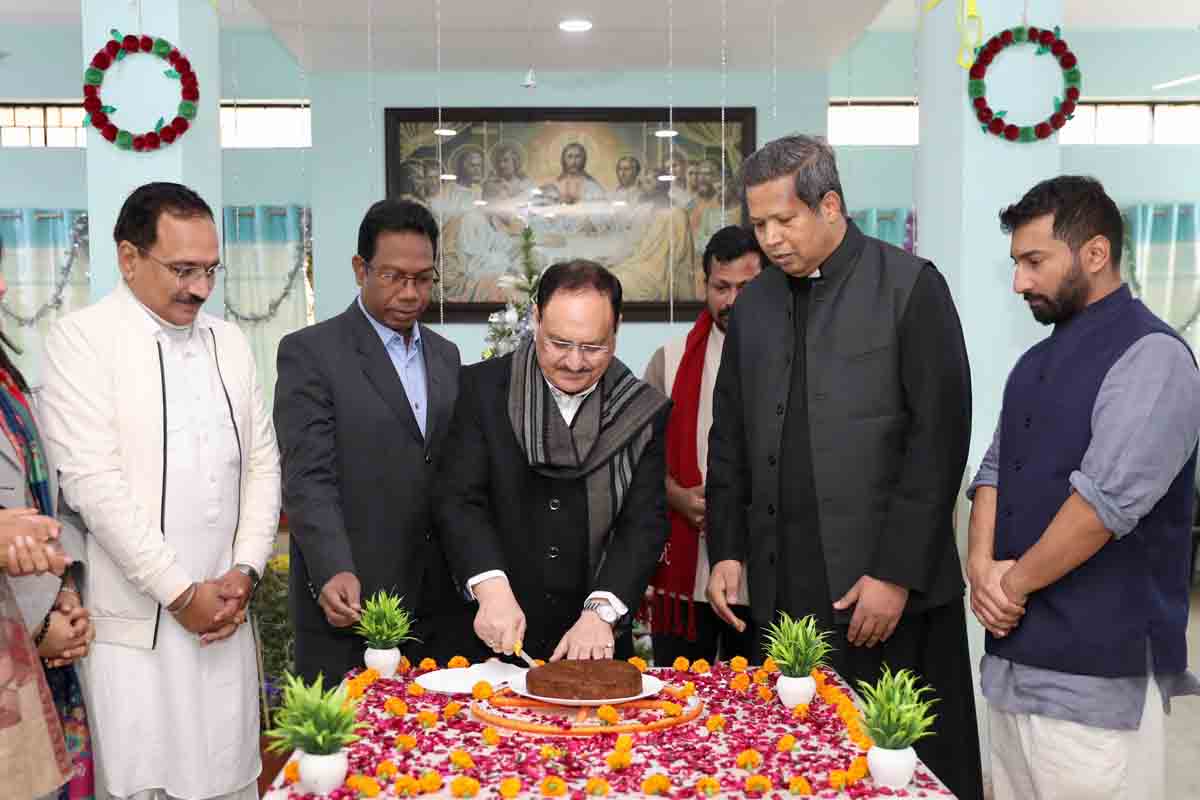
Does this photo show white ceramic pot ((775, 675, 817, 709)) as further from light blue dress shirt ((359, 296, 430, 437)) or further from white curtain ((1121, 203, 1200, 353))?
white curtain ((1121, 203, 1200, 353))

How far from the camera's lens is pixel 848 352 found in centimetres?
250

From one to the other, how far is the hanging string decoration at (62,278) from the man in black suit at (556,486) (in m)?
2.67

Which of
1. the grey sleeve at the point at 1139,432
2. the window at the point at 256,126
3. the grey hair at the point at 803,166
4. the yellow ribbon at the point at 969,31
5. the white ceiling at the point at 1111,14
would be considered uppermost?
the white ceiling at the point at 1111,14

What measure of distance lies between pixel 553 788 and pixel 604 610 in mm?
792

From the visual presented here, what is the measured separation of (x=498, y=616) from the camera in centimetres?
232

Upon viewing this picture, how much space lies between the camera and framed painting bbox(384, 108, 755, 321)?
179 inches

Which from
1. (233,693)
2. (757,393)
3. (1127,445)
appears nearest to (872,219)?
(757,393)

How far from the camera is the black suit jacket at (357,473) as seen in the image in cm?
282

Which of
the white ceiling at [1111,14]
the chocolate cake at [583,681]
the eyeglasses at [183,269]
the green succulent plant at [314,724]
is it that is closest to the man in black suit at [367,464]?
the eyeglasses at [183,269]

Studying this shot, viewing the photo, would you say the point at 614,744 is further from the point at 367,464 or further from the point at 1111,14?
the point at 1111,14

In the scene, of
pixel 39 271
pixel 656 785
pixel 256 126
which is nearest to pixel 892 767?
pixel 656 785

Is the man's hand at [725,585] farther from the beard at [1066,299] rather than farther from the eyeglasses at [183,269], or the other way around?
the eyeglasses at [183,269]

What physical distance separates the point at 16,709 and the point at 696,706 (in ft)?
3.75

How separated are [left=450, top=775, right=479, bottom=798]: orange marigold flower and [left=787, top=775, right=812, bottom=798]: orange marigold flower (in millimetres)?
420
